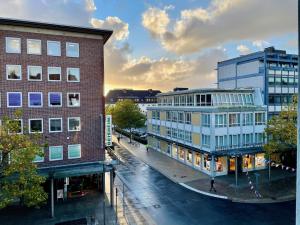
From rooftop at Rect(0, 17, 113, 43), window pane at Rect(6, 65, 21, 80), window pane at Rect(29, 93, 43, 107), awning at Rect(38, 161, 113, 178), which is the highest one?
rooftop at Rect(0, 17, 113, 43)

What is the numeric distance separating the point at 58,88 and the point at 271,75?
31.0 meters

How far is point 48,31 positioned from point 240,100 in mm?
28062

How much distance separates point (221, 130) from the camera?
33.4 m

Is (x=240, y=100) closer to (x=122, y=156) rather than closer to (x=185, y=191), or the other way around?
(x=185, y=191)

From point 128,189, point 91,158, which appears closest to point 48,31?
point 91,158

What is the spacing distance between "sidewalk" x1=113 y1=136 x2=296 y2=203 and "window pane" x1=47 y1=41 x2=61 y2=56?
20840mm

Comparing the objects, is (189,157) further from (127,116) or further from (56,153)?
(127,116)

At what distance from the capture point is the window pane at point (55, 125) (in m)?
25.7

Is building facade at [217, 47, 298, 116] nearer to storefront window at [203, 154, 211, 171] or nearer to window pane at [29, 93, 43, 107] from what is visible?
storefront window at [203, 154, 211, 171]

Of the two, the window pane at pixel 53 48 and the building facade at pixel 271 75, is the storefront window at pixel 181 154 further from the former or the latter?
the window pane at pixel 53 48

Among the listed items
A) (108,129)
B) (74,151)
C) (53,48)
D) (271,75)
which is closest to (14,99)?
(53,48)

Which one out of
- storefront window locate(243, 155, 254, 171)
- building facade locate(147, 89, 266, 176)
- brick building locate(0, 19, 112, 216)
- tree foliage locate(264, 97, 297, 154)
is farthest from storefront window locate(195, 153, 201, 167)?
brick building locate(0, 19, 112, 216)

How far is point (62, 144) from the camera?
85.8 feet

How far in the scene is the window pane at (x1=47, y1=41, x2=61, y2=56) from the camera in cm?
2539
